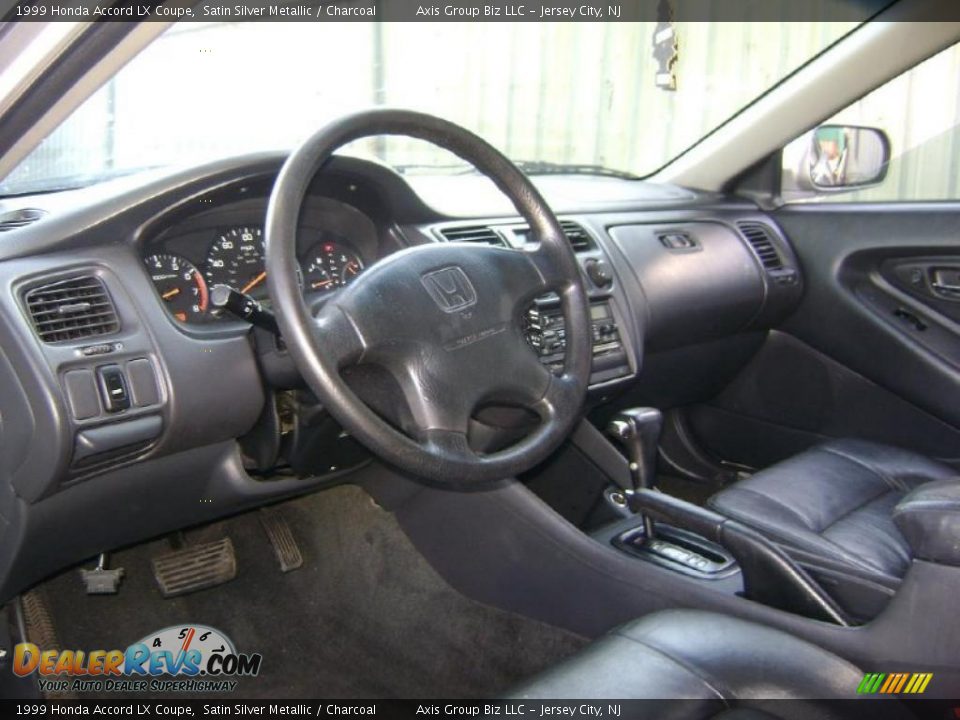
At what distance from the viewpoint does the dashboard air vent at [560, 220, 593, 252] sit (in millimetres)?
2396

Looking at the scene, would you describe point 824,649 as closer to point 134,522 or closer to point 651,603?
point 651,603

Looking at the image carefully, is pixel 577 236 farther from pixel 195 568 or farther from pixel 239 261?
pixel 195 568

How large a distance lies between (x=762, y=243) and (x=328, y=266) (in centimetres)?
145

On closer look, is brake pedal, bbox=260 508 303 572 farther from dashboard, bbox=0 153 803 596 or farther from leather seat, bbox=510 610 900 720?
leather seat, bbox=510 610 900 720

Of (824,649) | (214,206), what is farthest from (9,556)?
(824,649)

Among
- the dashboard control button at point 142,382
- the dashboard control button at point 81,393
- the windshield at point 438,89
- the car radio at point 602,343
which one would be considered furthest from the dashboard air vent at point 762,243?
the dashboard control button at point 81,393

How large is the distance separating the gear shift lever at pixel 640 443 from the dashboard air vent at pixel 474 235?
0.48 m

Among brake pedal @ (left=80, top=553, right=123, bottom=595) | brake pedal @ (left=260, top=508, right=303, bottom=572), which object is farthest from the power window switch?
brake pedal @ (left=260, top=508, right=303, bottom=572)

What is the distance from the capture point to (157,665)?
2.26 meters

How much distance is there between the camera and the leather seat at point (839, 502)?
181 centimetres

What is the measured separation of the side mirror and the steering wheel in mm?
1388

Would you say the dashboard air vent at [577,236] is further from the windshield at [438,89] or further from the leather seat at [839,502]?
the leather seat at [839,502]

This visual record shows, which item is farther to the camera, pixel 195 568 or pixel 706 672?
pixel 195 568

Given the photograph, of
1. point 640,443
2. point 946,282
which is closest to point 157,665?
point 640,443
